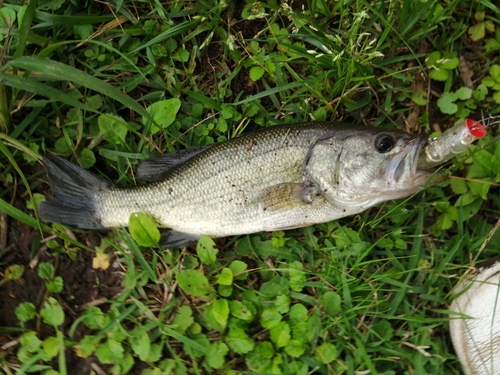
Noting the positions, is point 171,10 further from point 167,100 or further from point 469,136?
point 469,136

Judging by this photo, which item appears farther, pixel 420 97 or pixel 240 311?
pixel 420 97

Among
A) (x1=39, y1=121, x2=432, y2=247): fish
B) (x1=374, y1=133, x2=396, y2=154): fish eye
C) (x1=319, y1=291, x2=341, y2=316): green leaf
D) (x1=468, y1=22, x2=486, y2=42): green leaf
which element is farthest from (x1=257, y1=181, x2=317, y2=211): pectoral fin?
(x1=468, y1=22, x2=486, y2=42): green leaf

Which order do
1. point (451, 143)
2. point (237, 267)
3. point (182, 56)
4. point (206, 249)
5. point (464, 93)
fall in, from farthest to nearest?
point (182, 56) → point (464, 93) → point (237, 267) → point (206, 249) → point (451, 143)

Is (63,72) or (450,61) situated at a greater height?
(63,72)

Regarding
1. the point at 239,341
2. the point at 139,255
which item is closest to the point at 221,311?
the point at 239,341

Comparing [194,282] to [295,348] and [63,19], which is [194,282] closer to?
[295,348]

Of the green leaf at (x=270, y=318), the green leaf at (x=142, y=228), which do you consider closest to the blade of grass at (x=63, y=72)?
the green leaf at (x=142, y=228)

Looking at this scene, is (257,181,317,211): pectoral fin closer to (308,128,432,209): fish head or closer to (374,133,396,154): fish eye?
(308,128,432,209): fish head
